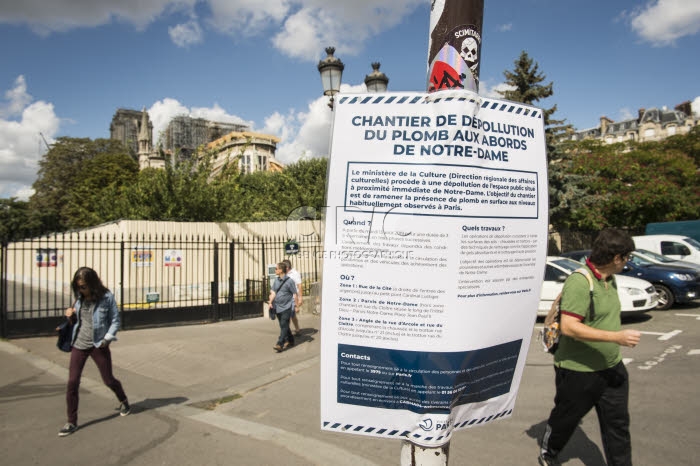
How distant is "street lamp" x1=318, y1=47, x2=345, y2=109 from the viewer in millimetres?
9172

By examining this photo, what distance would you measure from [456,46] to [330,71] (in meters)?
7.70

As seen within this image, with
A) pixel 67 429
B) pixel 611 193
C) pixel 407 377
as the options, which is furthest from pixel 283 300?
pixel 611 193

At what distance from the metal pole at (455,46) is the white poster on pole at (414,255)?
0.95ft

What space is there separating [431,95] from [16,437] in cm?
517

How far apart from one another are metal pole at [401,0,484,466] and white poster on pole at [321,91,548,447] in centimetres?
29

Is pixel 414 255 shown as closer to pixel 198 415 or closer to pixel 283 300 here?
pixel 198 415

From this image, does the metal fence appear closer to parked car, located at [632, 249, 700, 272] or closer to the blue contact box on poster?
the blue contact box on poster

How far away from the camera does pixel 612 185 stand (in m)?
24.2

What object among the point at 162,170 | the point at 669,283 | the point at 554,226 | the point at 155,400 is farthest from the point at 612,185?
the point at 155,400

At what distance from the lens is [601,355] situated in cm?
294

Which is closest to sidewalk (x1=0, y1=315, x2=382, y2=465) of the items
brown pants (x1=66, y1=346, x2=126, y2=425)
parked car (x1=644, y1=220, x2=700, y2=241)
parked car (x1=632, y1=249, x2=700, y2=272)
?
brown pants (x1=66, y1=346, x2=126, y2=425)

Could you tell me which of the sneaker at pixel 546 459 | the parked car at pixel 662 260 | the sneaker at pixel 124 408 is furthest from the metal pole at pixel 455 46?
the parked car at pixel 662 260

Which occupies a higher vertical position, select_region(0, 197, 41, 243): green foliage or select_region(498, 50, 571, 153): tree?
select_region(498, 50, 571, 153): tree

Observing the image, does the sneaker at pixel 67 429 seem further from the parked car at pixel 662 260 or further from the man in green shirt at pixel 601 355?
the parked car at pixel 662 260
